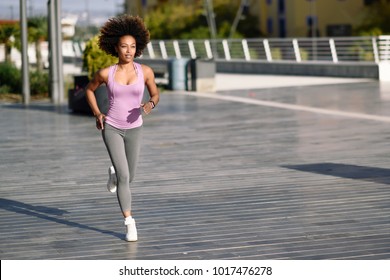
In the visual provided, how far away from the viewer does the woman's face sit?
25.7 feet

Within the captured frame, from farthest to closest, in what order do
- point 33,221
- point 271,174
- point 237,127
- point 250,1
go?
point 250,1
point 237,127
point 271,174
point 33,221

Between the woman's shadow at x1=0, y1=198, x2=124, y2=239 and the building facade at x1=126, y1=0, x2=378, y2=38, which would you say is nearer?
the woman's shadow at x1=0, y1=198, x2=124, y2=239

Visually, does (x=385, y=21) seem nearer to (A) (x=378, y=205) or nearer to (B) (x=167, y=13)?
(B) (x=167, y=13)

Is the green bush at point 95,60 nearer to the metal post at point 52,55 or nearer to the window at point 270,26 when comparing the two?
the metal post at point 52,55

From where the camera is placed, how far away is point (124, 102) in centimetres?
780

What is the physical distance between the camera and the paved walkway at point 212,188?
25.7ft

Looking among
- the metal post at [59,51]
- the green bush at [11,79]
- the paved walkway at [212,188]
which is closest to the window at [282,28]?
the green bush at [11,79]

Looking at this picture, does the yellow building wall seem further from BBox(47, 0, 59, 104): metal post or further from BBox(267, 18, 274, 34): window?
BBox(47, 0, 59, 104): metal post

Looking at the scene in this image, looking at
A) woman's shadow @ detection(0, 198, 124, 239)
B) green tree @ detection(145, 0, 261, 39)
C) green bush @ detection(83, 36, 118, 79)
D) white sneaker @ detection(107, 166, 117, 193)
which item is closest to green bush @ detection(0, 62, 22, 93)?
green bush @ detection(83, 36, 118, 79)

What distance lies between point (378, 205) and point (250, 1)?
64.4 m

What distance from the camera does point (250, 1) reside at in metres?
72.9

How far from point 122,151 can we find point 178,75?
64.5 ft

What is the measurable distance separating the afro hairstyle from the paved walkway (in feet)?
4.98
